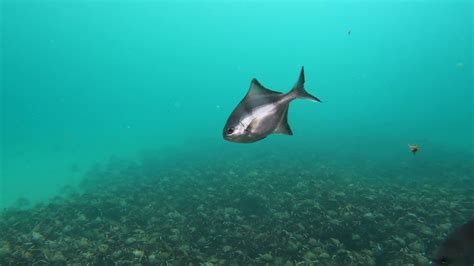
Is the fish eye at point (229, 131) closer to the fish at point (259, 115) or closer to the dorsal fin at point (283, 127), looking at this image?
the fish at point (259, 115)

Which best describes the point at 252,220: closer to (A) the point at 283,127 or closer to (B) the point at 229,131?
(A) the point at 283,127

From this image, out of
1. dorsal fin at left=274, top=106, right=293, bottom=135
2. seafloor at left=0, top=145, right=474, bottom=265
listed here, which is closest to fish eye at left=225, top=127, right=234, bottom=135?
Result: dorsal fin at left=274, top=106, right=293, bottom=135

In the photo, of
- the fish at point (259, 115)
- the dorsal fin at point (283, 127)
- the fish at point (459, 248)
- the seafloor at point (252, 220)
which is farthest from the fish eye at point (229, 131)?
the seafloor at point (252, 220)

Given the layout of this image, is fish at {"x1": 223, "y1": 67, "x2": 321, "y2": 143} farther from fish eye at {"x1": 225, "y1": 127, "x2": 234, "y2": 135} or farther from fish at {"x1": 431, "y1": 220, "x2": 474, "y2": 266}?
fish at {"x1": 431, "y1": 220, "x2": 474, "y2": 266}

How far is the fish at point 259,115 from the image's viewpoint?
2422mm

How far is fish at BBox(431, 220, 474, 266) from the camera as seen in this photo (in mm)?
1739

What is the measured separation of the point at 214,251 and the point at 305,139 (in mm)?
26195

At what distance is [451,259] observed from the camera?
1.76 metres

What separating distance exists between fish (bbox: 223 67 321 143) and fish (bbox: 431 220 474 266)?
51.7 inches

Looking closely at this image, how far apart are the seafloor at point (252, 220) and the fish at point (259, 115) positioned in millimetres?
5782

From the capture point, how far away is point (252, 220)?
33.6 ft

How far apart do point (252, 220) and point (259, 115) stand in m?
8.37

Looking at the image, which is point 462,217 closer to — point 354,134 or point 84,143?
point 354,134

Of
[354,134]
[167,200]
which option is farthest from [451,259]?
[354,134]
